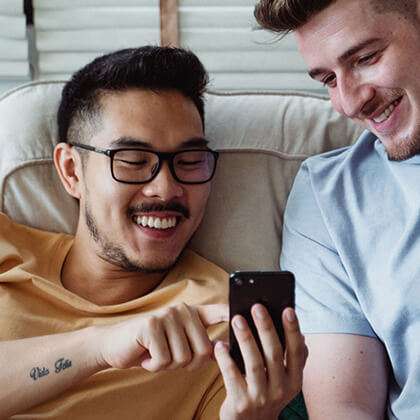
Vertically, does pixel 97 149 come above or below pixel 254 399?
above

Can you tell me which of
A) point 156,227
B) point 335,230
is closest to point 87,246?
point 156,227

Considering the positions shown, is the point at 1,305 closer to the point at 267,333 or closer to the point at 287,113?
the point at 267,333

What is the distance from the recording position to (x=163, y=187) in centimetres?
153

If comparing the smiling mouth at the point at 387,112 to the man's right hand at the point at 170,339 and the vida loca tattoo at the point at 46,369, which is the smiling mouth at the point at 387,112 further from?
the vida loca tattoo at the point at 46,369

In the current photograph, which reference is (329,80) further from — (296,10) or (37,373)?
(37,373)

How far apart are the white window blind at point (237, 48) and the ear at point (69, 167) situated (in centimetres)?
76

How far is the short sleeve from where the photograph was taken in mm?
1488

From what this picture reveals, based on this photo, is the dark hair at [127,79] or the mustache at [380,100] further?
the dark hair at [127,79]

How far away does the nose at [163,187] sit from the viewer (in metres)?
1.53

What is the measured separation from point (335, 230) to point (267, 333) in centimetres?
43

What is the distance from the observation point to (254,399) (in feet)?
3.90

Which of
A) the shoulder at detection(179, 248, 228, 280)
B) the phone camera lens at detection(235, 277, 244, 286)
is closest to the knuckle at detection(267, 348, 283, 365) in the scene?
the phone camera lens at detection(235, 277, 244, 286)

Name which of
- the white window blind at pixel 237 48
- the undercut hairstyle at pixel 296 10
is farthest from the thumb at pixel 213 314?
the white window blind at pixel 237 48

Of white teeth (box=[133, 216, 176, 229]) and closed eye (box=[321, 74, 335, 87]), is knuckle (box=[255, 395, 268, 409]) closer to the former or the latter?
white teeth (box=[133, 216, 176, 229])
